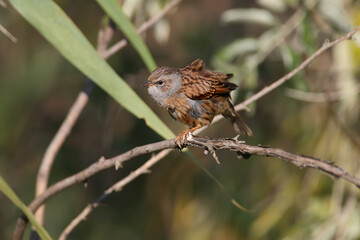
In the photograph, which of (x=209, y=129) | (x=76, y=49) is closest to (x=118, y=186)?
(x=76, y=49)

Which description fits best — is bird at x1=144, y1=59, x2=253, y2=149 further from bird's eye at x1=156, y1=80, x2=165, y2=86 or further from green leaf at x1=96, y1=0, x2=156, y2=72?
green leaf at x1=96, y1=0, x2=156, y2=72

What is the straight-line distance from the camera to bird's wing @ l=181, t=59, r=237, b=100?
3096 mm

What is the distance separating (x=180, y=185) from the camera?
453 centimetres

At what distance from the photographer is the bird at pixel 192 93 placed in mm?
3082

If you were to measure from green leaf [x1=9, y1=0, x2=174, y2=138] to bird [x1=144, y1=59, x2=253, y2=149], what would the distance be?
0.89 m

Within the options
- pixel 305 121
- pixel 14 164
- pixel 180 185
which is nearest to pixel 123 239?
pixel 180 185

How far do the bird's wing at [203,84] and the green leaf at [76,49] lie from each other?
0.95 meters

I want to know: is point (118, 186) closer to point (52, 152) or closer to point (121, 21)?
point (52, 152)

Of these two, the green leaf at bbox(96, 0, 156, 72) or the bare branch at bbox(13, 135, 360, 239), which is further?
the green leaf at bbox(96, 0, 156, 72)

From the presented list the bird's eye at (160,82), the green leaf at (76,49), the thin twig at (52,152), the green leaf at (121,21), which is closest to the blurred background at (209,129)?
the bird's eye at (160,82)

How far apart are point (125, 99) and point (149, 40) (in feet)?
12.8

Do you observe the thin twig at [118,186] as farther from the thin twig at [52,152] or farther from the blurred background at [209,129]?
the blurred background at [209,129]

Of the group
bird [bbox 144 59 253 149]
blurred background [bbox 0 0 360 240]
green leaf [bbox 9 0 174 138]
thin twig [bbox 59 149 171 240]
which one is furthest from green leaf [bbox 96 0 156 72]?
blurred background [bbox 0 0 360 240]

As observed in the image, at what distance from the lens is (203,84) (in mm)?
3154
